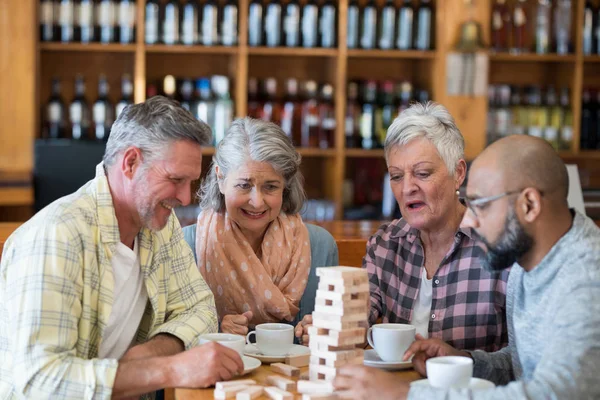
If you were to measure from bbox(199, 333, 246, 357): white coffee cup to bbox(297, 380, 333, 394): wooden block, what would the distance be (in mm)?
192

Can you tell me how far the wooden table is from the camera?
60.8 inches

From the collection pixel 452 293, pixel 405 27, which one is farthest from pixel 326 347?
pixel 405 27

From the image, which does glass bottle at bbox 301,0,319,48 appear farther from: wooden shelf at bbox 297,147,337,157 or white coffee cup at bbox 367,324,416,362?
white coffee cup at bbox 367,324,416,362

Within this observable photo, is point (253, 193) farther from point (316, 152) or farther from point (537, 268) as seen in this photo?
point (316, 152)

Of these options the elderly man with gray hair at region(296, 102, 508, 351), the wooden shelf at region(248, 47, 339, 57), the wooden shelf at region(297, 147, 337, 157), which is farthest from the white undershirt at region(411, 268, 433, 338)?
the wooden shelf at region(248, 47, 339, 57)

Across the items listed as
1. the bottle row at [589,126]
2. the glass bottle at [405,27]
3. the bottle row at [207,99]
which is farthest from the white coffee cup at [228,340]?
the bottle row at [589,126]

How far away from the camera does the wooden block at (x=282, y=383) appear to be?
5.13 feet

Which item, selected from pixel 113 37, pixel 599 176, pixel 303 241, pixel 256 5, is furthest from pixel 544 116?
pixel 303 241

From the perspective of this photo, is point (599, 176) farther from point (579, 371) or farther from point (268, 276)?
point (579, 371)

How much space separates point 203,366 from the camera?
1.60 meters

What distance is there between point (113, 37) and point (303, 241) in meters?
2.58

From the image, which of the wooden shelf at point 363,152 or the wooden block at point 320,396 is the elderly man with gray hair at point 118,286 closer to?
the wooden block at point 320,396

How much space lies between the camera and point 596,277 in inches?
55.4

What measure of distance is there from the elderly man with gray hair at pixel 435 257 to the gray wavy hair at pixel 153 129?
0.58 meters
